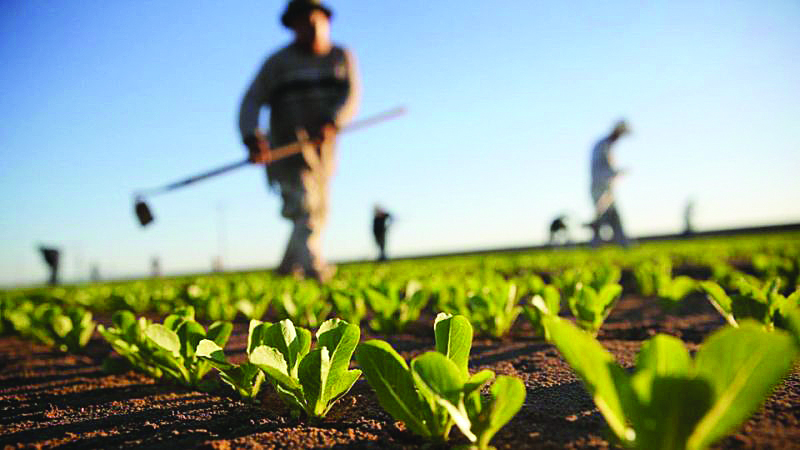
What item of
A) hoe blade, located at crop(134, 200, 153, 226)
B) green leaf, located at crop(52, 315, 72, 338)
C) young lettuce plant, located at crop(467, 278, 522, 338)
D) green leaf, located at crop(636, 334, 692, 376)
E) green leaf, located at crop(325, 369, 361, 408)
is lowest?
young lettuce plant, located at crop(467, 278, 522, 338)

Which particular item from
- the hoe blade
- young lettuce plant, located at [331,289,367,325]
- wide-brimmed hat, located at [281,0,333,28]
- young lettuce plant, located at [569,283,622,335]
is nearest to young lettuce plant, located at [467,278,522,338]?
young lettuce plant, located at [569,283,622,335]

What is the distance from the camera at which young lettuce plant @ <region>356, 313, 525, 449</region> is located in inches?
31.2

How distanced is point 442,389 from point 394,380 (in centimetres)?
14

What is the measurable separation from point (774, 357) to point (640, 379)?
0.56ft

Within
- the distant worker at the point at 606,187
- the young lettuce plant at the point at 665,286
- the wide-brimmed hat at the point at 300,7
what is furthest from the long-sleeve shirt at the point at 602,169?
the wide-brimmed hat at the point at 300,7

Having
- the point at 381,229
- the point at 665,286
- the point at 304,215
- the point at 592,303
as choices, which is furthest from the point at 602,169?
the point at 592,303

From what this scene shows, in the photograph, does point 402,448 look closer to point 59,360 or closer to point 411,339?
point 411,339

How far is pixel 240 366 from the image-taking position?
1182mm

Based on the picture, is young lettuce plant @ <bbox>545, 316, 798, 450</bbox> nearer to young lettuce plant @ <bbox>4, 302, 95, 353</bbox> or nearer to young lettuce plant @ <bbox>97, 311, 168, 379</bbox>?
young lettuce plant @ <bbox>97, 311, 168, 379</bbox>

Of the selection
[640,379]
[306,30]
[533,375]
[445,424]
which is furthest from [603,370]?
[306,30]

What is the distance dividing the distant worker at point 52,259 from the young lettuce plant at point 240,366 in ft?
43.3

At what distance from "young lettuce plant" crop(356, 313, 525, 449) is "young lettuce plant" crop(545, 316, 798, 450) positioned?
21 cm

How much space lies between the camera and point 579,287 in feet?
6.27

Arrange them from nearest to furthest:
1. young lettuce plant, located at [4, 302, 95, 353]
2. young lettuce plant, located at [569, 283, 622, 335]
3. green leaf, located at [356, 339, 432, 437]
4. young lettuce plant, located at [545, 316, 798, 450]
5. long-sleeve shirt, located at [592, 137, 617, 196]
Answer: young lettuce plant, located at [545, 316, 798, 450], green leaf, located at [356, 339, 432, 437], young lettuce plant, located at [569, 283, 622, 335], young lettuce plant, located at [4, 302, 95, 353], long-sleeve shirt, located at [592, 137, 617, 196]
